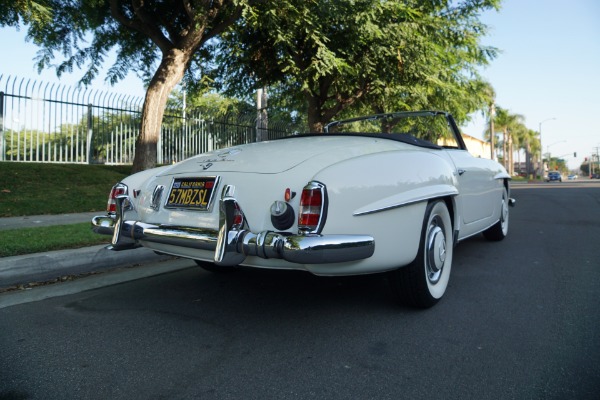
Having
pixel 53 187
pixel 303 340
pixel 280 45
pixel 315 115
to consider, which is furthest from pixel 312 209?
pixel 315 115

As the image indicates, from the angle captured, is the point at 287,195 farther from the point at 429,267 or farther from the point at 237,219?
the point at 429,267

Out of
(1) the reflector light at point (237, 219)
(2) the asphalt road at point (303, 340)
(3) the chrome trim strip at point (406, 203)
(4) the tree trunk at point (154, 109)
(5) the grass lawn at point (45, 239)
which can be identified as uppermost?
(4) the tree trunk at point (154, 109)

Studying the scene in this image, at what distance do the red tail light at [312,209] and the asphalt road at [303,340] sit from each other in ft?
2.19

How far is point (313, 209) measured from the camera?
7.88 ft

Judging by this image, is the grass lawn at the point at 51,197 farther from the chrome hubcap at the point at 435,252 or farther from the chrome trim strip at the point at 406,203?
the chrome hubcap at the point at 435,252

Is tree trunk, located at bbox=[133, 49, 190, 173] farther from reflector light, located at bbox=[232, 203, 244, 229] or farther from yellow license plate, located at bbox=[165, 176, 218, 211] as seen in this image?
reflector light, located at bbox=[232, 203, 244, 229]

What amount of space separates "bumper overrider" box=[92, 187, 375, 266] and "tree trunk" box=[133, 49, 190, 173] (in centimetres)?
714

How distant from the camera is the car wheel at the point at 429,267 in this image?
2850 millimetres

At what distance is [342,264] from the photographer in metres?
2.46

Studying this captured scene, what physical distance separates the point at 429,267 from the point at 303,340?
1.10 meters

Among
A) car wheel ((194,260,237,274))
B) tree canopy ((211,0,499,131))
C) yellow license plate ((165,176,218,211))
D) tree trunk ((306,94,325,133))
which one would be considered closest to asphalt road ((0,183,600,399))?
car wheel ((194,260,237,274))

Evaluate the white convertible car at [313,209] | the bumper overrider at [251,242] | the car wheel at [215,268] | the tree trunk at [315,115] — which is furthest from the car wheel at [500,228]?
the tree trunk at [315,115]

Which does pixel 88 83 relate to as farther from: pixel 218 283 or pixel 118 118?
pixel 218 283

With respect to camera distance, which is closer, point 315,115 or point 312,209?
point 312,209
